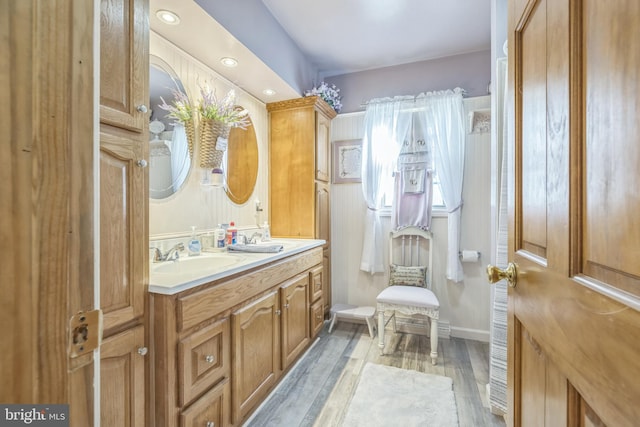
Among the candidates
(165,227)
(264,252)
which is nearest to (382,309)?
(264,252)

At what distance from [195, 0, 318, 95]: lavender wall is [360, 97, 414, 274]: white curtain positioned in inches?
30.6

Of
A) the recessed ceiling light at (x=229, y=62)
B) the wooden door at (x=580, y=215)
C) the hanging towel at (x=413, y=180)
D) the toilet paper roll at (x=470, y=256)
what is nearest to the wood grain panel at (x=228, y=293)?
the wooden door at (x=580, y=215)

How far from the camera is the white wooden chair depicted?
7.38ft

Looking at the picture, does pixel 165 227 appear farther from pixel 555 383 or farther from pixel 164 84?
pixel 555 383

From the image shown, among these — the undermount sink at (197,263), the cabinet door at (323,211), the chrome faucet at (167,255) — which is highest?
the cabinet door at (323,211)

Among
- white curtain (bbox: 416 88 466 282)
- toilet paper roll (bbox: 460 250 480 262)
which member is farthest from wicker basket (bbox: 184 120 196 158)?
toilet paper roll (bbox: 460 250 480 262)

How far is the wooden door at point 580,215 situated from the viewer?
1.30ft

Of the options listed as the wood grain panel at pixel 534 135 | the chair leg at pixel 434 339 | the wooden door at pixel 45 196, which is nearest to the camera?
the wooden door at pixel 45 196

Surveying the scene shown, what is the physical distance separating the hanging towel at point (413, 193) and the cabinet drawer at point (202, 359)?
1.95 m

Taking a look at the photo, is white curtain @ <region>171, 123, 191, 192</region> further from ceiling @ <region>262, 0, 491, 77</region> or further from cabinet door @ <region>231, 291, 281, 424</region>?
ceiling @ <region>262, 0, 491, 77</region>

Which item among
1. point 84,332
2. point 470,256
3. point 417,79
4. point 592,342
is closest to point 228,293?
point 84,332

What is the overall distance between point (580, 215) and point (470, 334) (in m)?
2.59

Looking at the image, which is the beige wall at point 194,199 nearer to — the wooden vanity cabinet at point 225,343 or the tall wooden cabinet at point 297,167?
the tall wooden cabinet at point 297,167

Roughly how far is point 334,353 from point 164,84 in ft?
7.60
